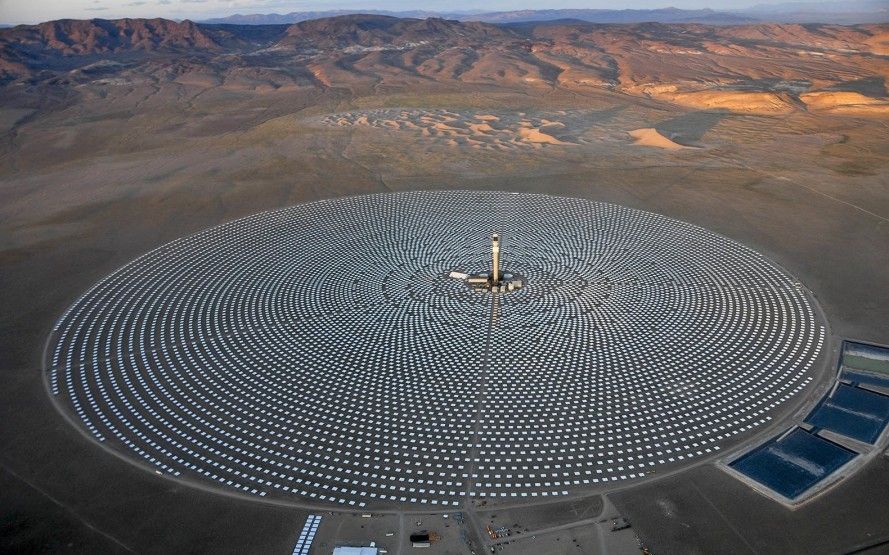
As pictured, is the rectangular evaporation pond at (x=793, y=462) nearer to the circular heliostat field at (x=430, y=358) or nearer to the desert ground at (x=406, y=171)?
the desert ground at (x=406, y=171)

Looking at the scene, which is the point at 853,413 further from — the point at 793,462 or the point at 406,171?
the point at 406,171

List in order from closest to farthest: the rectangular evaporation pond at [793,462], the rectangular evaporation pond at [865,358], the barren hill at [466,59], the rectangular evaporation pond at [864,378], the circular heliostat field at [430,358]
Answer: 1. the rectangular evaporation pond at [793,462]
2. the circular heliostat field at [430,358]
3. the rectangular evaporation pond at [864,378]
4. the rectangular evaporation pond at [865,358]
5. the barren hill at [466,59]

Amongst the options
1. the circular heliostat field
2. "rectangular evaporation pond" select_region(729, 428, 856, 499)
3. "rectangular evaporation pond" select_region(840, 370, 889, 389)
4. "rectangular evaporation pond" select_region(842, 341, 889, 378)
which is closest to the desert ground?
"rectangular evaporation pond" select_region(729, 428, 856, 499)

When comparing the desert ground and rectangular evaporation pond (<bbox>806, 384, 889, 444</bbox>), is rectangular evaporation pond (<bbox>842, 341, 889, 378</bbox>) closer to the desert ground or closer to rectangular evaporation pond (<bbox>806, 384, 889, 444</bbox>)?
the desert ground

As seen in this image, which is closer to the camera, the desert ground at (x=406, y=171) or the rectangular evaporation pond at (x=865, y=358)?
the desert ground at (x=406, y=171)

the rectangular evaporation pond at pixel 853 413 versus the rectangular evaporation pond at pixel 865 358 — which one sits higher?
the rectangular evaporation pond at pixel 865 358

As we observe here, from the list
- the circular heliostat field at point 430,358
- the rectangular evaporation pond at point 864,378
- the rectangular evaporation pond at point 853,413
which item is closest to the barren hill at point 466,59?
the circular heliostat field at point 430,358

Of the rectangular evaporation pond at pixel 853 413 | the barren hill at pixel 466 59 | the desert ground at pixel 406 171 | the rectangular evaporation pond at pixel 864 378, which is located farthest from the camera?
the barren hill at pixel 466 59
